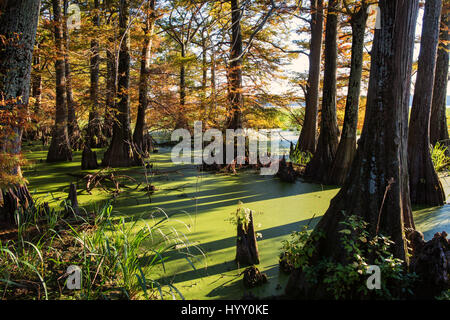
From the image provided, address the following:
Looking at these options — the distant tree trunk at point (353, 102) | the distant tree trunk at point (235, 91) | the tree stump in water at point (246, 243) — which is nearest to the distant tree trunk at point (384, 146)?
the tree stump in water at point (246, 243)

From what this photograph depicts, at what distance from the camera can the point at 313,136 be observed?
28.5ft

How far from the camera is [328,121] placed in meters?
6.80

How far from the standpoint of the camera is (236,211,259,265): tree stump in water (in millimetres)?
2945

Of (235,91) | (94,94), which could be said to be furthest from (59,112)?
(235,91)

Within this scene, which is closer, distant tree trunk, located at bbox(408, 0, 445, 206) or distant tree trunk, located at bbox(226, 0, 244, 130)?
distant tree trunk, located at bbox(408, 0, 445, 206)

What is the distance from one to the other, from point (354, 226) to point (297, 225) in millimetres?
1712

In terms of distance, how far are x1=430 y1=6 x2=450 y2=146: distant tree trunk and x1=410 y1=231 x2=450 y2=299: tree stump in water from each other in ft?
21.8

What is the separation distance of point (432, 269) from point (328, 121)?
4861 mm

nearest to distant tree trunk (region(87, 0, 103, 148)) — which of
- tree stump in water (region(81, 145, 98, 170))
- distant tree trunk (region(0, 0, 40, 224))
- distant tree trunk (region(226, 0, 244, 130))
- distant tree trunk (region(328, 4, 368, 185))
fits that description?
tree stump in water (region(81, 145, 98, 170))

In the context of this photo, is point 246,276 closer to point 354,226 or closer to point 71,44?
point 354,226

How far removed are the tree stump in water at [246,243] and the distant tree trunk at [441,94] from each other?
708 centimetres

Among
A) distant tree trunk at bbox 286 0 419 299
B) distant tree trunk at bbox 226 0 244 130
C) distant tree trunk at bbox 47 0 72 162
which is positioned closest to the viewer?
distant tree trunk at bbox 286 0 419 299

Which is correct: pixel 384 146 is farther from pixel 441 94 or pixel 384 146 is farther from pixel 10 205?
pixel 441 94

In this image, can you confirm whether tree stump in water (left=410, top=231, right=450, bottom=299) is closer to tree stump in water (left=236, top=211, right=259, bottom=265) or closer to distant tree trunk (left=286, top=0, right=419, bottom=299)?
distant tree trunk (left=286, top=0, right=419, bottom=299)
